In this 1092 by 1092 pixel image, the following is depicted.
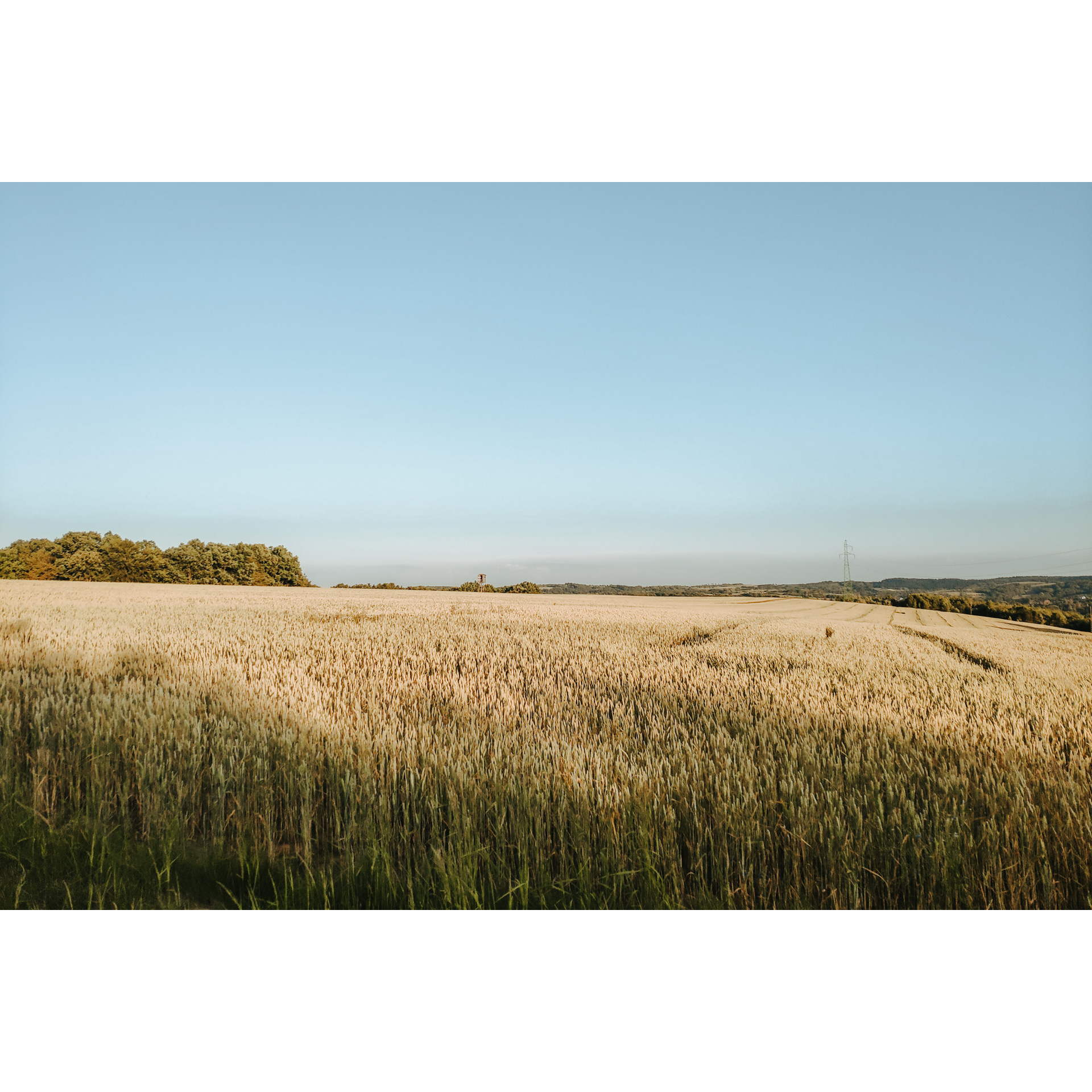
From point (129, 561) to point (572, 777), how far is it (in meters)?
10.7

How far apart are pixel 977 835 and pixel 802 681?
9.66ft

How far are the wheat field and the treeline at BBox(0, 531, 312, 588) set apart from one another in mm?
Result: 2942

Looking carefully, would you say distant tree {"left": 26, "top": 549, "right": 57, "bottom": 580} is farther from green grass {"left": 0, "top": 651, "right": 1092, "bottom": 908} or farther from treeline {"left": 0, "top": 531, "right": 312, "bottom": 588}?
green grass {"left": 0, "top": 651, "right": 1092, "bottom": 908}

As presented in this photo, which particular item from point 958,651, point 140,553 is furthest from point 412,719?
point 140,553

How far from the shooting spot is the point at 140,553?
10.2 metres

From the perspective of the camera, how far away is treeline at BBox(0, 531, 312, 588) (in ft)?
27.7

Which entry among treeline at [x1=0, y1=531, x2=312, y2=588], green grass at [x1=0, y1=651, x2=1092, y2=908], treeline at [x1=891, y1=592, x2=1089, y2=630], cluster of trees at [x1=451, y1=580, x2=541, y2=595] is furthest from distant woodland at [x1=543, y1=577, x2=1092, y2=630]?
cluster of trees at [x1=451, y1=580, x2=541, y2=595]

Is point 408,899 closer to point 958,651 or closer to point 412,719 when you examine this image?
point 412,719

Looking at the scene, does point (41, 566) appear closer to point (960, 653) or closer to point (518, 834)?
point (518, 834)

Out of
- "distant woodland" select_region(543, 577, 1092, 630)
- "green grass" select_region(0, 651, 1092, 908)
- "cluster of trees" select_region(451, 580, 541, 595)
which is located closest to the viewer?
"green grass" select_region(0, 651, 1092, 908)

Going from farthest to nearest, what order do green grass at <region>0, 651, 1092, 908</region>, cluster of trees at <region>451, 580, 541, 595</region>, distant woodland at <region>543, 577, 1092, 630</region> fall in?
cluster of trees at <region>451, 580, 541, 595</region> < distant woodland at <region>543, 577, 1092, 630</region> < green grass at <region>0, 651, 1092, 908</region>

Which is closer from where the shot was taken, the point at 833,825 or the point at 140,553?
the point at 833,825

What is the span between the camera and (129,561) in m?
9.96

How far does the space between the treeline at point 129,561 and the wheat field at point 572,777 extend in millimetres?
2942
